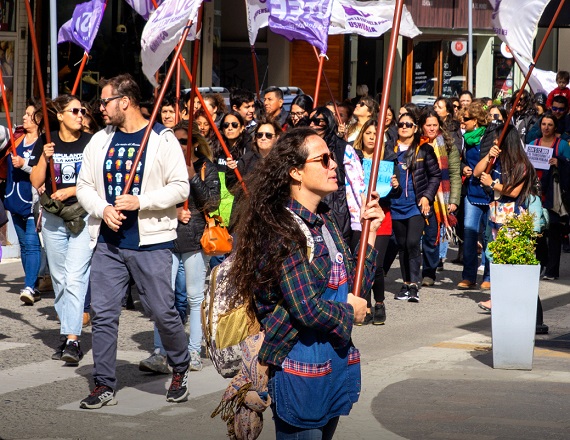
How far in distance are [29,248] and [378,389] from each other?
5071 mm

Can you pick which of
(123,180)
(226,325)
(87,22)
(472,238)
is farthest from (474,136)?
(226,325)

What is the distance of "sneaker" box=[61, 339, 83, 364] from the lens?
8.66 meters

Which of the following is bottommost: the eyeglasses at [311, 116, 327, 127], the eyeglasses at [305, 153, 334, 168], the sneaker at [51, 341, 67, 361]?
the sneaker at [51, 341, 67, 361]

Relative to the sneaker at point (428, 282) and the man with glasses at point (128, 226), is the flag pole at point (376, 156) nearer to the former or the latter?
the man with glasses at point (128, 226)

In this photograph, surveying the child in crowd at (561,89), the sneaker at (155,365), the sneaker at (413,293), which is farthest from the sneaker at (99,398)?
the child in crowd at (561,89)

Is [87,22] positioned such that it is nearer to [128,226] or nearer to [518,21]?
[518,21]

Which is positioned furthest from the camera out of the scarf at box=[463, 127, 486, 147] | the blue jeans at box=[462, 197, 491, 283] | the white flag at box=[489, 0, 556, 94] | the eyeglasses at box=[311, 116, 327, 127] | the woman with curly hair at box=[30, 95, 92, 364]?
the scarf at box=[463, 127, 486, 147]

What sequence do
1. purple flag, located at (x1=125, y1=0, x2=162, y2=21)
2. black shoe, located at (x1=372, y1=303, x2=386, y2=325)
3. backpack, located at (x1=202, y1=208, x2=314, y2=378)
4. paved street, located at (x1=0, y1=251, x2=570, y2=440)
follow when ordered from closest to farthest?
backpack, located at (x1=202, y1=208, x2=314, y2=378) < paved street, located at (x1=0, y1=251, x2=570, y2=440) < black shoe, located at (x1=372, y1=303, x2=386, y2=325) < purple flag, located at (x1=125, y1=0, x2=162, y2=21)

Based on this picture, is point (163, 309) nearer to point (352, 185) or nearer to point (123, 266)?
point (123, 266)

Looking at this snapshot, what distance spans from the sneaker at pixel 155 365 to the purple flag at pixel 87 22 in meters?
5.40

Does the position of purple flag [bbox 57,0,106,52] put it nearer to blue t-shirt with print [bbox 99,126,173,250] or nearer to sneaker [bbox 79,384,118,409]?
blue t-shirt with print [bbox 99,126,173,250]

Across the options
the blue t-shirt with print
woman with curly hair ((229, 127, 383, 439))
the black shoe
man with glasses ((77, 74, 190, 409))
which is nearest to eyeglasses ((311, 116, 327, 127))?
the black shoe

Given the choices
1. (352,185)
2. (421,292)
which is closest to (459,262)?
(421,292)

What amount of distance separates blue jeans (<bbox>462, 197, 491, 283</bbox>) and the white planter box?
14.1ft
